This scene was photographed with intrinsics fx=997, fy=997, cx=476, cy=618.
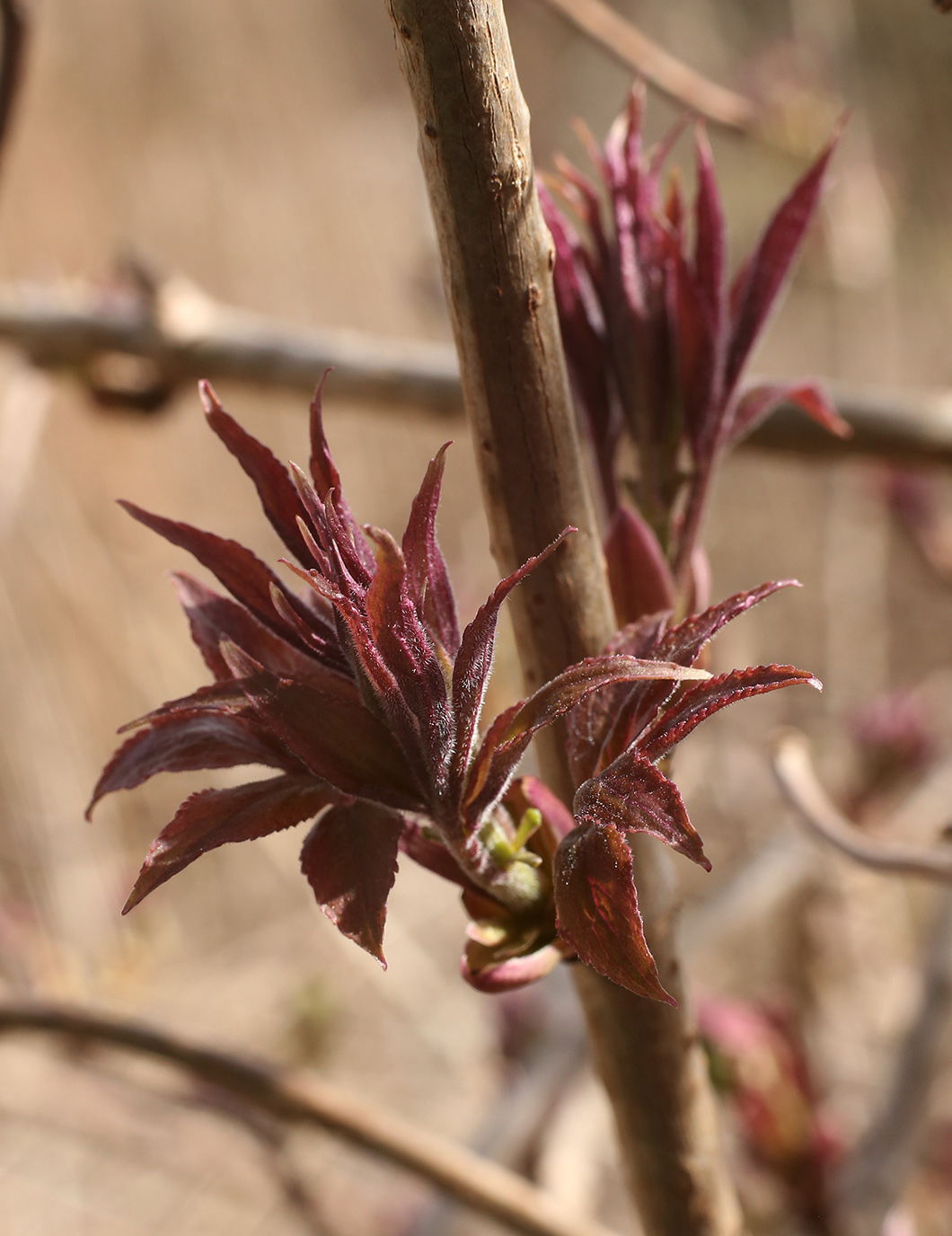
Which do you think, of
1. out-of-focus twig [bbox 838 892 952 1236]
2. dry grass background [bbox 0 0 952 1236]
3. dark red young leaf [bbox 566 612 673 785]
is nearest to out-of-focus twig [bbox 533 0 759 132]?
dry grass background [bbox 0 0 952 1236]

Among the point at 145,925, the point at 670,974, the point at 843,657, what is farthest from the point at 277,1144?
the point at 843,657

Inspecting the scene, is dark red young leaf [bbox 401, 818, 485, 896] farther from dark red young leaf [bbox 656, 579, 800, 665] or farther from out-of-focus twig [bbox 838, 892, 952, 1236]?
out-of-focus twig [bbox 838, 892, 952, 1236]

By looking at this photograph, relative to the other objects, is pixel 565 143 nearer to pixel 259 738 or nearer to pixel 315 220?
pixel 315 220

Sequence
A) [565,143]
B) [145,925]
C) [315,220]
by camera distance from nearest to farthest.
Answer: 1. [145,925]
2. [315,220]
3. [565,143]

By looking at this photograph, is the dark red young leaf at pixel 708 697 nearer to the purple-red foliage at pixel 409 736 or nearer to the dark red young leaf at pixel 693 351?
the purple-red foliage at pixel 409 736

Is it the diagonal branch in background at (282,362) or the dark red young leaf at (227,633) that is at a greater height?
the diagonal branch in background at (282,362)

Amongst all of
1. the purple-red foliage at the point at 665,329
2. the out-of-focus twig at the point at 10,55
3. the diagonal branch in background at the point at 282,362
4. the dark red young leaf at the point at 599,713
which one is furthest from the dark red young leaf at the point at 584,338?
the out-of-focus twig at the point at 10,55

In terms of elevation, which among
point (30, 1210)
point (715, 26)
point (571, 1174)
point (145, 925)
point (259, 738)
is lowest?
point (30, 1210)
